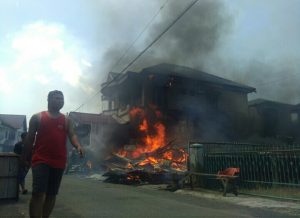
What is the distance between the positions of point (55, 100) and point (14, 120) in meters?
57.9

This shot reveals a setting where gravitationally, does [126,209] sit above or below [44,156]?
below

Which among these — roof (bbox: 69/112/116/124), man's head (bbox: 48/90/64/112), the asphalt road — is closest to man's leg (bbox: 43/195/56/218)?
man's head (bbox: 48/90/64/112)

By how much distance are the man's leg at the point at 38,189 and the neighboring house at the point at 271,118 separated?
32.5 meters

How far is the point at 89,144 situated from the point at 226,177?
1856cm

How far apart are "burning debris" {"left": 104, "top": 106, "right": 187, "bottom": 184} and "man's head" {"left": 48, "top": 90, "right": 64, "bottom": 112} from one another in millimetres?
11187

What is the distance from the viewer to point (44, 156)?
4.27 meters

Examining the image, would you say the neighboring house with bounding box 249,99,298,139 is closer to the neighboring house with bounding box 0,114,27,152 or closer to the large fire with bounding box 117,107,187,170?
the large fire with bounding box 117,107,187,170

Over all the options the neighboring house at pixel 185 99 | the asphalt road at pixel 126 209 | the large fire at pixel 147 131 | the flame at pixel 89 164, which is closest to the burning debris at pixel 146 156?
the large fire at pixel 147 131

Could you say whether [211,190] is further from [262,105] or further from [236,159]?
[262,105]

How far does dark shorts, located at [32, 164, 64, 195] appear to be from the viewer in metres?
4.16

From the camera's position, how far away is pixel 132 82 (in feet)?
99.7

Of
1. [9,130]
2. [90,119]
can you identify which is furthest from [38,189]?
[9,130]

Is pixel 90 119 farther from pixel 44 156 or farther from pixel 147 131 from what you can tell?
pixel 44 156

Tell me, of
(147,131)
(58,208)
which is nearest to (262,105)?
(147,131)
